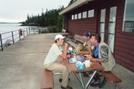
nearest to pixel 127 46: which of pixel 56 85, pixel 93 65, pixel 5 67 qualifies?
pixel 93 65

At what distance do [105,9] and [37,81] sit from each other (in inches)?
151

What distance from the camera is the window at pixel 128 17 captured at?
367 cm

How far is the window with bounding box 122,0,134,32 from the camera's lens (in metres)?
3.67

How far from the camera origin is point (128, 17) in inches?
151

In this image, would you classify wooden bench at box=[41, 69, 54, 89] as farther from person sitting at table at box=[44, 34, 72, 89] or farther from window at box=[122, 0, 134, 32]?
window at box=[122, 0, 134, 32]

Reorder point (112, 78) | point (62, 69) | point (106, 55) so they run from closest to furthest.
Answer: point (112, 78) → point (106, 55) → point (62, 69)

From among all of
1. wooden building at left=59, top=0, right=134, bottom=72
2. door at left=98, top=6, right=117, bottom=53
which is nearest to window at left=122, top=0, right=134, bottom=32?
wooden building at left=59, top=0, right=134, bottom=72

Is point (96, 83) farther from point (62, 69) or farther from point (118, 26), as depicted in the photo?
point (118, 26)

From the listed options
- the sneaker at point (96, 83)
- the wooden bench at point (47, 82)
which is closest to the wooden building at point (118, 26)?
the sneaker at point (96, 83)

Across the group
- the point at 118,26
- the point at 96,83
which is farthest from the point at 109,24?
the point at 96,83

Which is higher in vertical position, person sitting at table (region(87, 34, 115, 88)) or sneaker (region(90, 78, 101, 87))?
person sitting at table (region(87, 34, 115, 88))

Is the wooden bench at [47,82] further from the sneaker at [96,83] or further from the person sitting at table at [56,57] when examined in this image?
the sneaker at [96,83]

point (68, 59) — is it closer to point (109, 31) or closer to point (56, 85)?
point (56, 85)

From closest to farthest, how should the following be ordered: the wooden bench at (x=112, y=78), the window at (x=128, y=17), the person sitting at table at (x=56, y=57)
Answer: the wooden bench at (x=112, y=78), the person sitting at table at (x=56, y=57), the window at (x=128, y=17)
